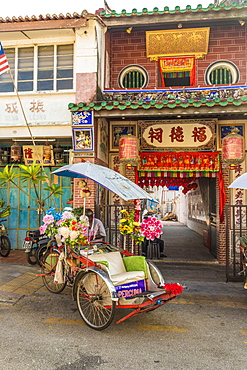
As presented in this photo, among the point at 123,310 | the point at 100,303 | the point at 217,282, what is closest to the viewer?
the point at 100,303

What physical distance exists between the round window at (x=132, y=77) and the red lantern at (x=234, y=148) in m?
3.45

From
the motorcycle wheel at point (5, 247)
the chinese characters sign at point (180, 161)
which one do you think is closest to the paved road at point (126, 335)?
the motorcycle wheel at point (5, 247)

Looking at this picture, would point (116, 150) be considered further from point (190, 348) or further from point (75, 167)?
point (190, 348)

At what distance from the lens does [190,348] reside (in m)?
3.73

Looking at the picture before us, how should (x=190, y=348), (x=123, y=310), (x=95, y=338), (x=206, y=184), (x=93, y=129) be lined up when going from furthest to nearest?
1. (x=206, y=184)
2. (x=93, y=129)
3. (x=123, y=310)
4. (x=95, y=338)
5. (x=190, y=348)

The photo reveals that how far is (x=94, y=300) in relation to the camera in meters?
4.39

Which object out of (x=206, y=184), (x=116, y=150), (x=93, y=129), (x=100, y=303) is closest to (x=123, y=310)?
(x=100, y=303)

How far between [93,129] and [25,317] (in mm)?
5129

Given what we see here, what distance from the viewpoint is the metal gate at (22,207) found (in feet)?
33.5

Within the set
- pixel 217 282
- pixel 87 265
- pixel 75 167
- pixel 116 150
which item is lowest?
pixel 217 282

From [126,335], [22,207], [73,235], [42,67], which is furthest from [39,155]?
[126,335]

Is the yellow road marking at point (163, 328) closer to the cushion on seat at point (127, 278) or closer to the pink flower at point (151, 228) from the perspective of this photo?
the cushion on seat at point (127, 278)

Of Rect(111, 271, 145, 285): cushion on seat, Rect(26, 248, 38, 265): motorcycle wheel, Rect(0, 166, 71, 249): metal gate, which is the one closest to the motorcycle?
Rect(26, 248, 38, 265): motorcycle wheel

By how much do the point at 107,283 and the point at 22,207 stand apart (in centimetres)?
715
